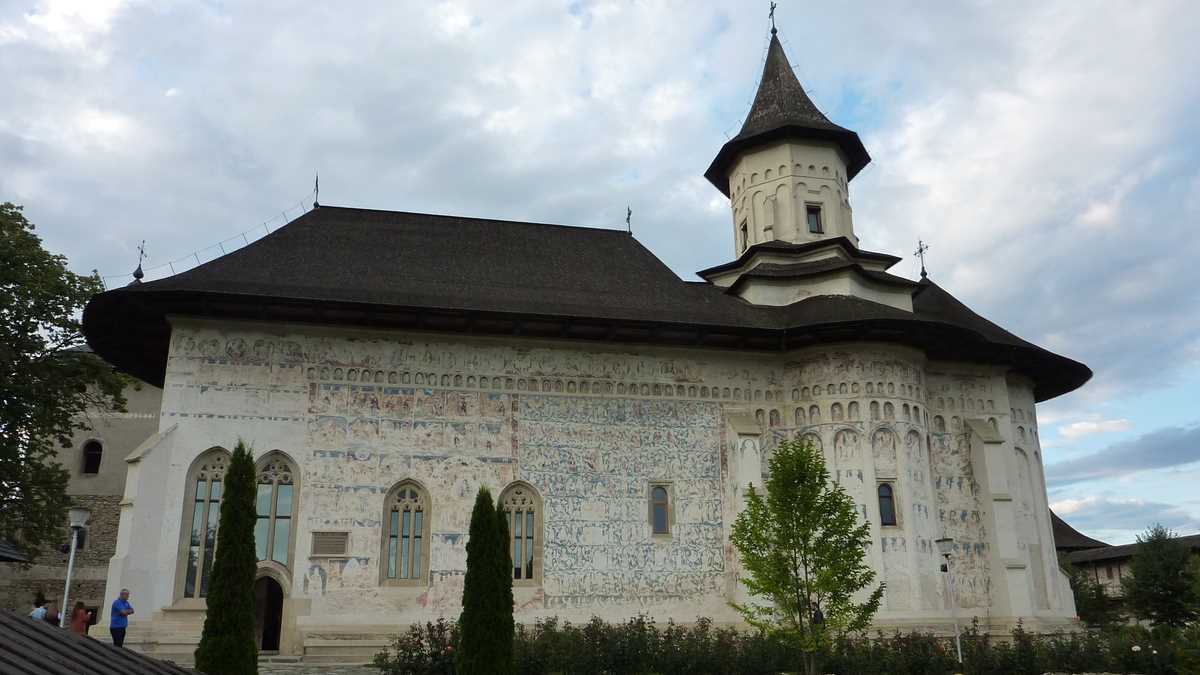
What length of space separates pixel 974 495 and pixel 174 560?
15087mm

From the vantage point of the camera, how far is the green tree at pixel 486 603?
11.2m

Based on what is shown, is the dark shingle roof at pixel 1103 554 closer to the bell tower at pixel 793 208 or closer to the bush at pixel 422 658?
the bell tower at pixel 793 208

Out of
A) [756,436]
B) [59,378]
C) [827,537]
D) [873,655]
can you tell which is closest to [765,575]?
[827,537]

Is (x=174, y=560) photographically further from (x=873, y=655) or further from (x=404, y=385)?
(x=873, y=655)

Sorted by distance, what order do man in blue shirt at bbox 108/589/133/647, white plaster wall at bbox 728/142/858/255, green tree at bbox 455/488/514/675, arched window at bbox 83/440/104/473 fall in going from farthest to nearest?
arched window at bbox 83/440/104/473
white plaster wall at bbox 728/142/858/255
man in blue shirt at bbox 108/589/133/647
green tree at bbox 455/488/514/675

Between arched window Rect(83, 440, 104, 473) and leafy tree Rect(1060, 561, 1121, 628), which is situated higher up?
arched window Rect(83, 440, 104, 473)

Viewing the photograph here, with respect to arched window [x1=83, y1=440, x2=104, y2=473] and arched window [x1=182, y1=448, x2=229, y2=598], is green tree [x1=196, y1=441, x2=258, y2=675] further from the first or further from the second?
arched window [x1=83, y1=440, x2=104, y2=473]

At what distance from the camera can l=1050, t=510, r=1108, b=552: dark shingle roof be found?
115 feet

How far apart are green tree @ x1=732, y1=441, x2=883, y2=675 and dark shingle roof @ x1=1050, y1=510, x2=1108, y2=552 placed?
1015 inches

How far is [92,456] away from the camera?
26844 mm

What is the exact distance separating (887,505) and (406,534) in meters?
8.94

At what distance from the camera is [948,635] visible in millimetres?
16688

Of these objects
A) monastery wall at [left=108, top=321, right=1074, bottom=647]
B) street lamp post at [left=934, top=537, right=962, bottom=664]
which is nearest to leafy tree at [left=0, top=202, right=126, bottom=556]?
monastery wall at [left=108, top=321, right=1074, bottom=647]

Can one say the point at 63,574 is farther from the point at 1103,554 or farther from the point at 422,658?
the point at 1103,554
